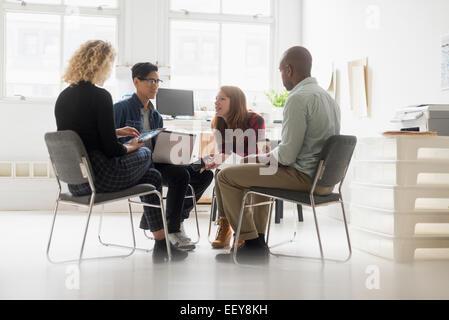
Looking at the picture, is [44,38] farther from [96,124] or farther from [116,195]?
[116,195]

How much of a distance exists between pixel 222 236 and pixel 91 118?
117 centimetres

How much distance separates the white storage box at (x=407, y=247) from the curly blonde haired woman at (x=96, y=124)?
1.46 m

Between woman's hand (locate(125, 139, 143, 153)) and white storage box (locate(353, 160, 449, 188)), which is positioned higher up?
woman's hand (locate(125, 139, 143, 153))

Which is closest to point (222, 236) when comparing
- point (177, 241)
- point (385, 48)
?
point (177, 241)

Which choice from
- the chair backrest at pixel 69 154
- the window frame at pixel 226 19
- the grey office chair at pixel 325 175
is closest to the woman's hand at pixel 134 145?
the chair backrest at pixel 69 154

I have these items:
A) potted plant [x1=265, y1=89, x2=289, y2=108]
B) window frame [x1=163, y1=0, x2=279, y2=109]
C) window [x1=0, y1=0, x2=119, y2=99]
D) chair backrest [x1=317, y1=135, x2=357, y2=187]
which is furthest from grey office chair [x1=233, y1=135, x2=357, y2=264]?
window [x1=0, y1=0, x2=119, y2=99]

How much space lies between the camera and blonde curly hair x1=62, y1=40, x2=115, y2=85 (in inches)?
101

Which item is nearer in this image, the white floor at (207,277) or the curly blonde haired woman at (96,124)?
the white floor at (207,277)

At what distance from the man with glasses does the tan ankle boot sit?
0.17m

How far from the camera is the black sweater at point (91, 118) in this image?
247cm

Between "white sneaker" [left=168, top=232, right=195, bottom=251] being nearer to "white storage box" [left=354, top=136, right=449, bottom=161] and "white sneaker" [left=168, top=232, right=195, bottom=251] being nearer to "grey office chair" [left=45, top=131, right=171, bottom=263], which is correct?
"grey office chair" [left=45, top=131, right=171, bottom=263]

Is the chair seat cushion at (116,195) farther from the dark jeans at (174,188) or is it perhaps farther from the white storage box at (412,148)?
the white storage box at (412,148)

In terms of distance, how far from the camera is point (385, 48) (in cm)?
412
